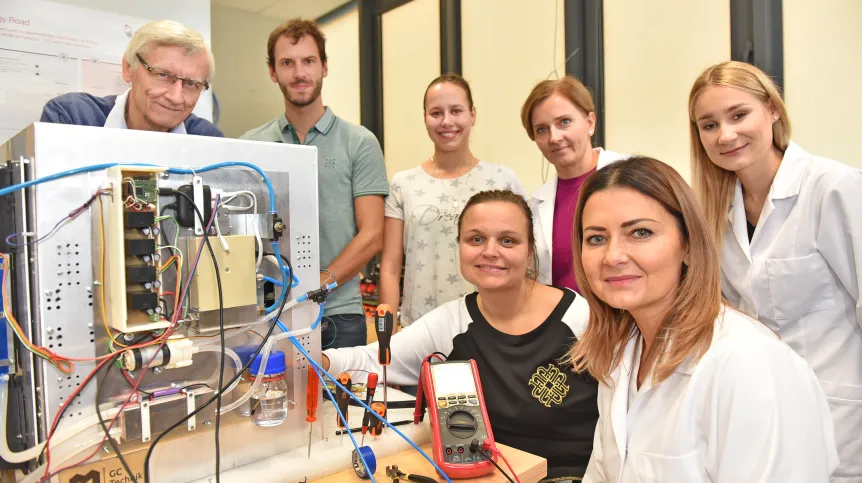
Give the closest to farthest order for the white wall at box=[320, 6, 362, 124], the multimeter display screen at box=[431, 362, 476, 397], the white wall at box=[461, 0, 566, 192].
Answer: the multimeter display screen at box=[431, 362, 476, 397] → the white wall at box=[461, 0, 566, 192] → the white wall at box=[320, 6, 362, 124]

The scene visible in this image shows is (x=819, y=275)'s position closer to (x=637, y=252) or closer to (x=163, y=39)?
(x=637, y=252)

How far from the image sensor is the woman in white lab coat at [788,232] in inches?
54.3

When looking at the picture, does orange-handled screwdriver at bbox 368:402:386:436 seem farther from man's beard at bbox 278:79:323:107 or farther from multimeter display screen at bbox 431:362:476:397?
man's beard at bbox 278:79:323:107

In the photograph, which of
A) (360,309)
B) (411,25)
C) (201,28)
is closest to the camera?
(360,309)

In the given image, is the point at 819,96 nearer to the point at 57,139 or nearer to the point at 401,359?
the point at 401,359

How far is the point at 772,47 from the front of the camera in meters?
2.15

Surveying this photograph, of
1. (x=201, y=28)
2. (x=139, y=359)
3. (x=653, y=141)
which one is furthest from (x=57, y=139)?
(x=653, y=141)

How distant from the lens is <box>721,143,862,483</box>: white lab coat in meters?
1.37

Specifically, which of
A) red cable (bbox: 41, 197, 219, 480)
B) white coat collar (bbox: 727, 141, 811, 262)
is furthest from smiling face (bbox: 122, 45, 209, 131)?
white coat collar (bbox: 727, 141, 811, 262)

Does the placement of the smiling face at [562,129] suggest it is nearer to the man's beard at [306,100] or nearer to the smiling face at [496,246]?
the smiling face at [496,246]

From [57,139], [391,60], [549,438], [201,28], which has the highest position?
[391,60]

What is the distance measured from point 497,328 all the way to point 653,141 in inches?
60.3

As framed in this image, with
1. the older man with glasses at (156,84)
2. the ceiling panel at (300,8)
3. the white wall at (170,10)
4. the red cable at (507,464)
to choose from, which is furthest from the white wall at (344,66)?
the red cable at (507,464)

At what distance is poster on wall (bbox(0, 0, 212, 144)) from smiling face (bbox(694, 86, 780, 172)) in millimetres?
2277
